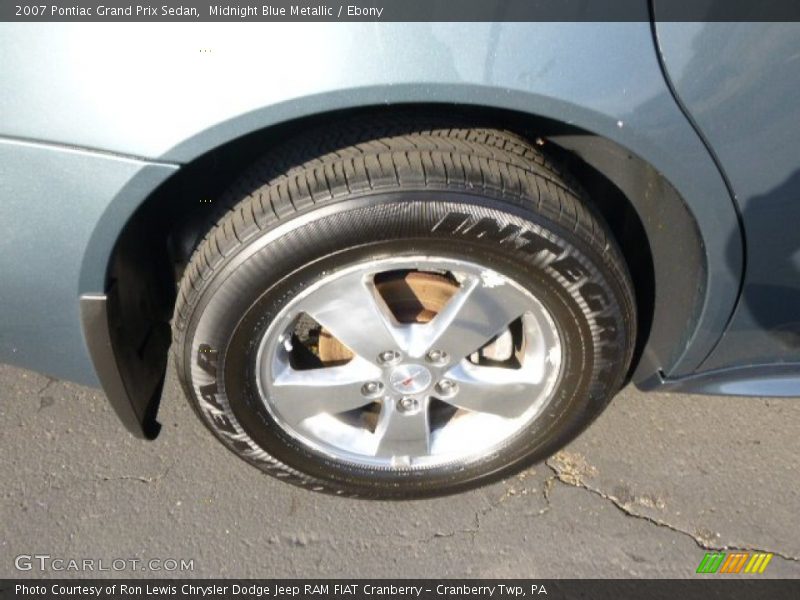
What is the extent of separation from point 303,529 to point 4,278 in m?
0.92

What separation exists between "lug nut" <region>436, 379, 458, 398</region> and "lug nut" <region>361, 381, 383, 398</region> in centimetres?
13

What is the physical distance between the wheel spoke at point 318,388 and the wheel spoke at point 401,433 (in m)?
0.08

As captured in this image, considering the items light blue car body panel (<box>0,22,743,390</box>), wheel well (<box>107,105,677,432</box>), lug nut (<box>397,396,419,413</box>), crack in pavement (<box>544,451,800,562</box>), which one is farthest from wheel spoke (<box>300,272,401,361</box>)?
crack in pavement (<box>544,451,800,562</box>)

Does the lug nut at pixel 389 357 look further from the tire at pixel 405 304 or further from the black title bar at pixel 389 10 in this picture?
the black title bar at pixel 389 10

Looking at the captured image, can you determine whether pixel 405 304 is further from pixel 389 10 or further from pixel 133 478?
pixel 133 478

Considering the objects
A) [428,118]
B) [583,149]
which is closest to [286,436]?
[428,118]

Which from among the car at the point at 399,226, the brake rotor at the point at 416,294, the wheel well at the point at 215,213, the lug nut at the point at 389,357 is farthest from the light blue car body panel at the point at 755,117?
the lug nut at the point at 389,357

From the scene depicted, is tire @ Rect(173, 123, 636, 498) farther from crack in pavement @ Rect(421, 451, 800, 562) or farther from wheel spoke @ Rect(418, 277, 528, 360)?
crack in pavement @ Rect(421, 451, 800, 562)

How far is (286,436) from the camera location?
178 cm

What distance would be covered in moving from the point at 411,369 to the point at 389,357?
0.06 meters

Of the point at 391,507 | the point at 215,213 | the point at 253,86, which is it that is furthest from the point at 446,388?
the point at 253,86

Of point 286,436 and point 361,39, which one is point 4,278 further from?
point 361,39

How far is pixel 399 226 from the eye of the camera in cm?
143

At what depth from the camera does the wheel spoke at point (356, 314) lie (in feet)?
5.06
